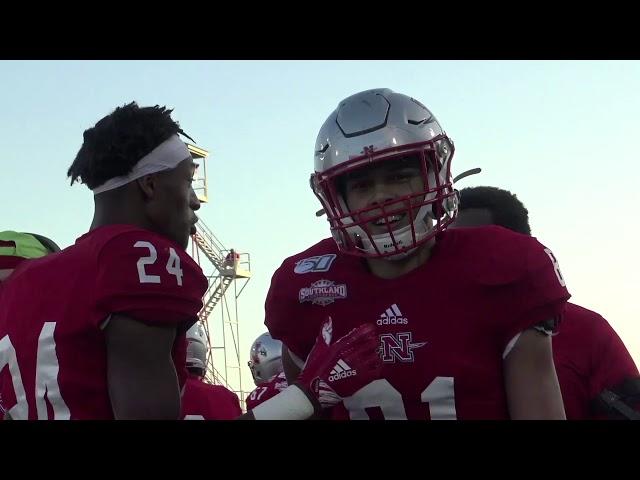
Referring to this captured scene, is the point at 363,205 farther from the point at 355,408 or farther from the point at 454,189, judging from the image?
the point at 355,408

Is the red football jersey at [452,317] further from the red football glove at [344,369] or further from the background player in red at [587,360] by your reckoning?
the background player in red at [587,360]

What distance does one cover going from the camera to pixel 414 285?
251cm

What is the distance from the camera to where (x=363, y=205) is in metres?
2.60

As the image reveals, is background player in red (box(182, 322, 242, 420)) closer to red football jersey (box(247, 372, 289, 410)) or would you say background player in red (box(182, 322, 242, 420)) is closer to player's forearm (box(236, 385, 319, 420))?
red football jersey (box(247, 372, 289, 410))

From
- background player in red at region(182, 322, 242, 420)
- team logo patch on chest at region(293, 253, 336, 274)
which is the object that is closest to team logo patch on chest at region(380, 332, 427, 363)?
team logo patch on chest at region(293, 253, 336, 274)

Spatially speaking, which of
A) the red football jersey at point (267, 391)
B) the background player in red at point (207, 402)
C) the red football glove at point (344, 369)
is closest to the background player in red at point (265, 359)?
the red football jersey at point (267, 391)

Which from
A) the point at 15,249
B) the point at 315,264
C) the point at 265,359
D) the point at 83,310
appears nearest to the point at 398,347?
the point at 315,264

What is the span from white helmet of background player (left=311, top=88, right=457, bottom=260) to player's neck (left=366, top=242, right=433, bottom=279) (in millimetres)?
46

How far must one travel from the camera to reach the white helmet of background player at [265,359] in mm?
7953

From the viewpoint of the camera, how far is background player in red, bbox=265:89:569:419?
7.79 feet

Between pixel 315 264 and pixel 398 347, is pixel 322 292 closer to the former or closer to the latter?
pixel 315 264
